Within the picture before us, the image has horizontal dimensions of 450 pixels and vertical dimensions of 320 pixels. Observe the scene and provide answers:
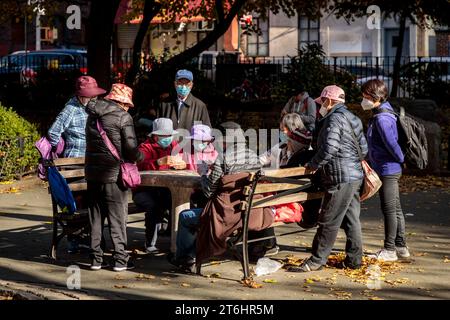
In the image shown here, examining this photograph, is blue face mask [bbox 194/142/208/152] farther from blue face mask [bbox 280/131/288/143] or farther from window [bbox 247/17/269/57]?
window [bbox 247/17/269/57]

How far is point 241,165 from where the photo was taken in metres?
9.27

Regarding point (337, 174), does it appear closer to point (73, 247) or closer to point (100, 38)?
point (73, 247)

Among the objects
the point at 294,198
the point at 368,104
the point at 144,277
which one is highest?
the point at 368,104

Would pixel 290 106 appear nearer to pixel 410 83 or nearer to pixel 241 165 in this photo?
pixel 241 165

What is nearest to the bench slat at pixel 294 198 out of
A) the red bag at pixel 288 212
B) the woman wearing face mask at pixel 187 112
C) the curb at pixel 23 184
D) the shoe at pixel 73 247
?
the red bag at pixel 288 212

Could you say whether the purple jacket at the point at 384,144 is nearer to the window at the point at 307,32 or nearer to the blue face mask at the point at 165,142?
the blue face mask at the point at 165,142

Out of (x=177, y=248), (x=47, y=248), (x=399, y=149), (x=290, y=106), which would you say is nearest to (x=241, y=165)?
(x=177, y=248)

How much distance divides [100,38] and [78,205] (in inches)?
369

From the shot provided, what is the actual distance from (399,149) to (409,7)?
1421 cm

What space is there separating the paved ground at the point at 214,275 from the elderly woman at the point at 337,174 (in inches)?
8.5

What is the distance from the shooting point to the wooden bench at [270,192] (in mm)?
9031

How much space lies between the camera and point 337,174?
31.1ft

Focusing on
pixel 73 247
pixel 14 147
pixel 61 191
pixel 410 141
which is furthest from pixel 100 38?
pixel 410 141

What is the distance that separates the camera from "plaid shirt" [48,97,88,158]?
1070cm
